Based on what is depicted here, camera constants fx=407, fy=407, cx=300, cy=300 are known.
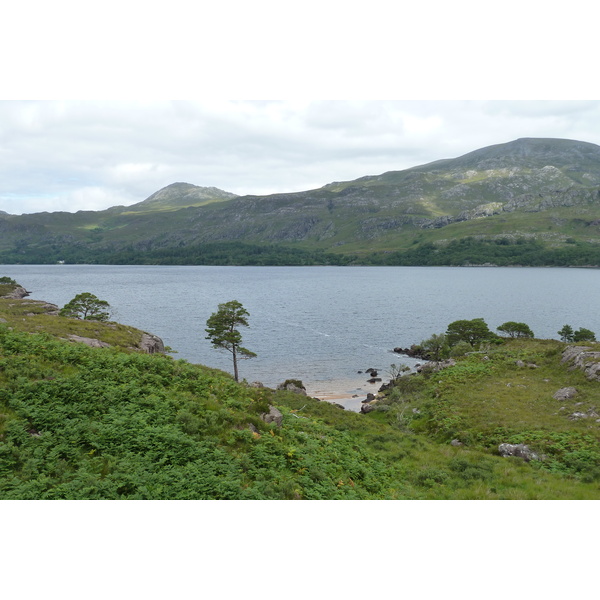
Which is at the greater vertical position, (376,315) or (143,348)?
(143,348)

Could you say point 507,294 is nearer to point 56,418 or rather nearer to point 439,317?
point 439,317

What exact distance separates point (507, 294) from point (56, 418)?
624 feet

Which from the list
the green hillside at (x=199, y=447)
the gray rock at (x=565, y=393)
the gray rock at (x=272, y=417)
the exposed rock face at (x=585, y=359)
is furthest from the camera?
the exposed rock face at (x=585, y=359)

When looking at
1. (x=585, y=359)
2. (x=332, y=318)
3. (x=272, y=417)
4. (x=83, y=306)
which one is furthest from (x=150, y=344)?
(x=332, y=318)

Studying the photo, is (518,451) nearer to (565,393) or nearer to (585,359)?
(565,393)

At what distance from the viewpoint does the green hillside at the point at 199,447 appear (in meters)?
11.9

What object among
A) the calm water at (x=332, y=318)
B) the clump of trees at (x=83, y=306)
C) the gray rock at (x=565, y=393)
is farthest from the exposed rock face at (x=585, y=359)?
the clump of trees at (x=83, y=306)

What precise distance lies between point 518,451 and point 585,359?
2452 cm

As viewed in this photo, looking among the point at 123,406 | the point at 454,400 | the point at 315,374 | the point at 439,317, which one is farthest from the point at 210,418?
the point at 439,317

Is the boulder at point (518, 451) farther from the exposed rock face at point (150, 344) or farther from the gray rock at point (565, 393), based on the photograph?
the exposed rock face at point (150, 344)

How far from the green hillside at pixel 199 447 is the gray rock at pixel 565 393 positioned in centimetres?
789

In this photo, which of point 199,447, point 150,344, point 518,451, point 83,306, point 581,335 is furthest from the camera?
point 581,335

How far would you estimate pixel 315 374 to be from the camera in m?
70.2

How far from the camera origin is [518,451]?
25.2 meters
